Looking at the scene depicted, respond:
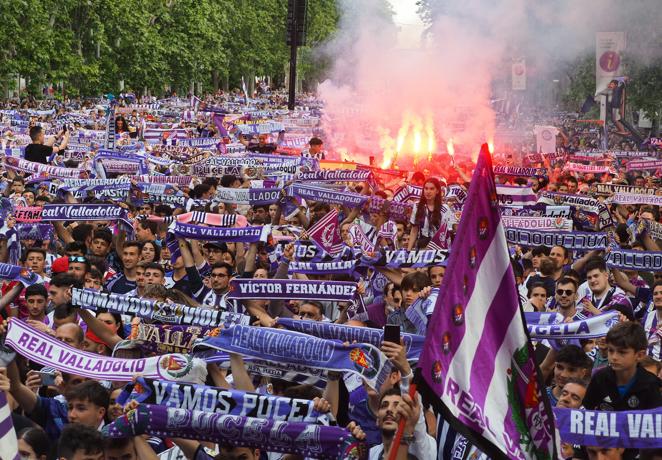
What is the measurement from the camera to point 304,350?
6.50m

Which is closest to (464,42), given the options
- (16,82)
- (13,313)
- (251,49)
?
(16,82)

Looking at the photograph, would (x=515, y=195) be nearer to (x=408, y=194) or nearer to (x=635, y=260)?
(x=408, y=194)

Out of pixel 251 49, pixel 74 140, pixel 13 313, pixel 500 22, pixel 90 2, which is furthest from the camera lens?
pixel 251 49

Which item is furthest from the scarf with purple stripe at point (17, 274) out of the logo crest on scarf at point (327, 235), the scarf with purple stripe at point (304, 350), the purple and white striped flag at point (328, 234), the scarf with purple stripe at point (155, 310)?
the scarf with purple stripe at point (304, 350)

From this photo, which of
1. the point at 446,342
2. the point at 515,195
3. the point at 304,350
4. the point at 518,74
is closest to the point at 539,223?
the point at 515,195

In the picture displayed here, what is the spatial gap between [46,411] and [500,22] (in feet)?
138

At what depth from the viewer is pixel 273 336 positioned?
654 centimetres

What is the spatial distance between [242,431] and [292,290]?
314 cm

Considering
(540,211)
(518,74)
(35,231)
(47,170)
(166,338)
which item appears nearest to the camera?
(166,338)

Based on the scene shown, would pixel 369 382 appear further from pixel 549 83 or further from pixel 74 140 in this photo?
pixel 549 83

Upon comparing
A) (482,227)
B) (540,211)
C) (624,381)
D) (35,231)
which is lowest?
(35,231)

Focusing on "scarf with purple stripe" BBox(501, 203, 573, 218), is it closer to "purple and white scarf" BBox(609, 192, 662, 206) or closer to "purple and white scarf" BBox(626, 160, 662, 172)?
"purple and white scarf" BBox(609, 192, 662, 206)

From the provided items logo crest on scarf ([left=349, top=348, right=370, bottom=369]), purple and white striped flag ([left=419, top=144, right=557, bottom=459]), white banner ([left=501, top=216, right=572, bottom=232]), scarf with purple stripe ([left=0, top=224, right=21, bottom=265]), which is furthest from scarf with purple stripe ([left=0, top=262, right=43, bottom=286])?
purple and white striped flag ([left=419, top=144, right=557, bottom=459])

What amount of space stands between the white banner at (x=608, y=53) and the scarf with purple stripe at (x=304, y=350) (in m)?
29.9
